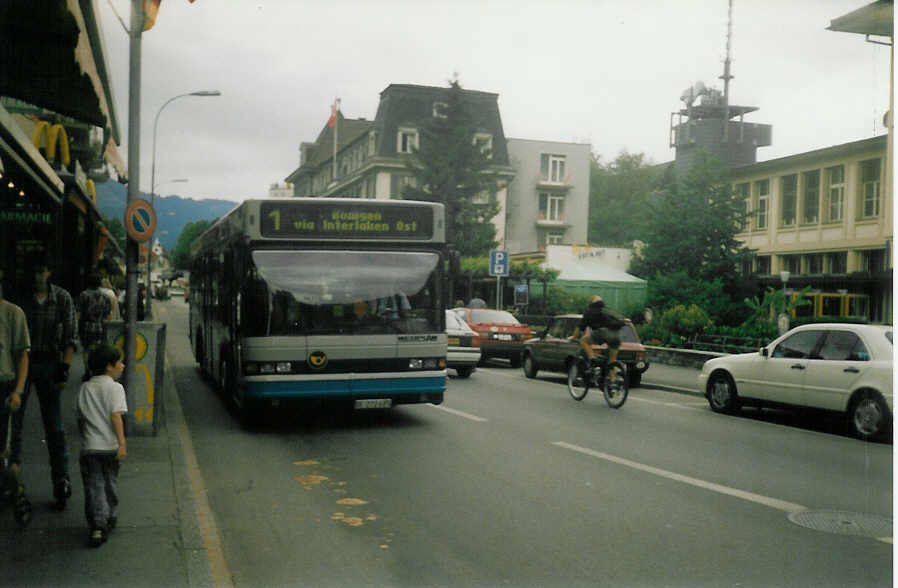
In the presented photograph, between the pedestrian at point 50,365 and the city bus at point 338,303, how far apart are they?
3.84 metres

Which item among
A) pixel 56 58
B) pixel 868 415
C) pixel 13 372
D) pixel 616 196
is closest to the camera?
pixel 13 372

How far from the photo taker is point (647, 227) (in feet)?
113

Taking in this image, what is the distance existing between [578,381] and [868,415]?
4.76 meters

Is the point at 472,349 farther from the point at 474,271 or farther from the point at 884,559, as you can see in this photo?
the point at 474,271

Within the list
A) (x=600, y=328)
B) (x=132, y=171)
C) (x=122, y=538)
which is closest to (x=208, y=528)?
(x=122, y=538)

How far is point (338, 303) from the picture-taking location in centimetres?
1055

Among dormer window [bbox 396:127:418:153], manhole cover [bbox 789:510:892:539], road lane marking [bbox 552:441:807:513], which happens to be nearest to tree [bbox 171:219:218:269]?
dormer window [bbox 396:127:418:153]

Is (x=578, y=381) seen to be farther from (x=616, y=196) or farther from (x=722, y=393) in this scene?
(x=616, y=196)

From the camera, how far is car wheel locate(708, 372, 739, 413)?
13.7 metres

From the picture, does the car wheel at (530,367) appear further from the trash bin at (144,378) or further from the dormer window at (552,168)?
the dormer window at (552,168)

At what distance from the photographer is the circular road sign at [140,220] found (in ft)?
33.5

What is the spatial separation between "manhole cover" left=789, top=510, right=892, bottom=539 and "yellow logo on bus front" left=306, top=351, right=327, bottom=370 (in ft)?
18.4

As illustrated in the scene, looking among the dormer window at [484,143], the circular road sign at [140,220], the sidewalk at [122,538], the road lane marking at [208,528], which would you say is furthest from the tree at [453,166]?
the sidewalk at [122,538]

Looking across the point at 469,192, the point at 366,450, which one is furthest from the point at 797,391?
the point at 469,192
